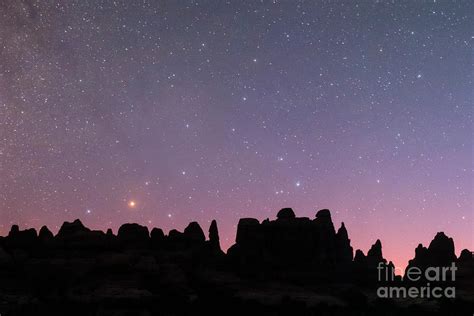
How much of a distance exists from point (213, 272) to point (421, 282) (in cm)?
2534

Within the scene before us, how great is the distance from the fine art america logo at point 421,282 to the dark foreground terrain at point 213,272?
411 millimetres

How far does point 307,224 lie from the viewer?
63250 mm

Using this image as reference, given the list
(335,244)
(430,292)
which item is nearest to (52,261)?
(335,244)

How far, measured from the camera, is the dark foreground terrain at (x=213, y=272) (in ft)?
141

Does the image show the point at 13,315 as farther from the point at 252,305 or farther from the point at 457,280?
the point at 457,280

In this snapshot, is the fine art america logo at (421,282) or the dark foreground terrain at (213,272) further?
the fine art america logo at (421,282)

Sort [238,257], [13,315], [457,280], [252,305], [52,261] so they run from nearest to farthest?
[13,315]
[252,305]
[52,261]
[457,280]
[238,257]

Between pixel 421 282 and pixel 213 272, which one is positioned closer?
pixel 213 272

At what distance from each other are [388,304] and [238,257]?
2117 centimetres

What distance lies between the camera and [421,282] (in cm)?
5734

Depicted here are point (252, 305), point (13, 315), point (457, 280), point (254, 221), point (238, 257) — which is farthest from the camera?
point (254, 221)

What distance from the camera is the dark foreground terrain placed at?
Result: 4303cm

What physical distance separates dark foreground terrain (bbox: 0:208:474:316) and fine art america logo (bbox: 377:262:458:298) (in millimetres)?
411

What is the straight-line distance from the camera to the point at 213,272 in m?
54.3
